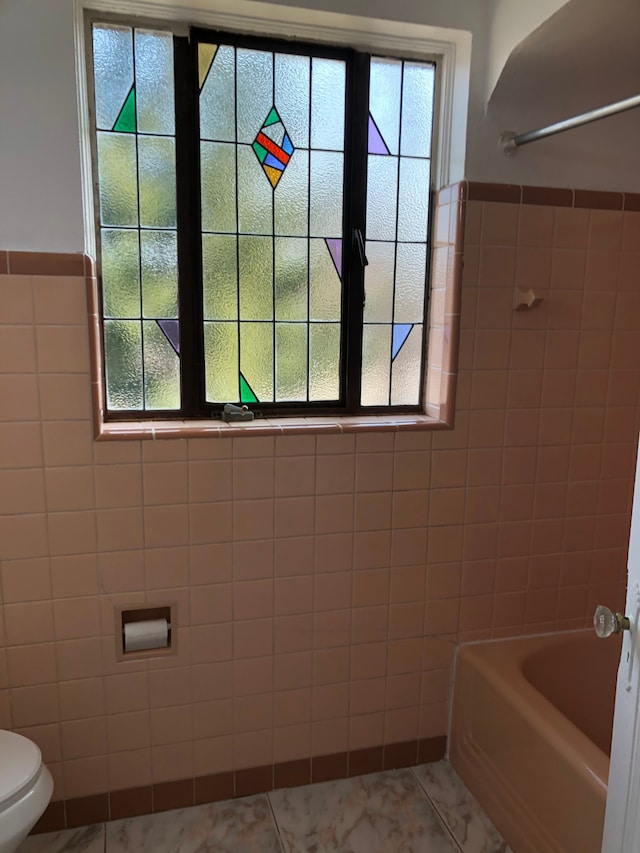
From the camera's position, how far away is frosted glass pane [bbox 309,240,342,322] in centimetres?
204

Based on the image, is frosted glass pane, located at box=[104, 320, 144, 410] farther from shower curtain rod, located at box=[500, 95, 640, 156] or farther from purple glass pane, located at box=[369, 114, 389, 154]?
shower curtain rod, located at box=[500, 95, 640, 156]

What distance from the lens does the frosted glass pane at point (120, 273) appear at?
6.10ft

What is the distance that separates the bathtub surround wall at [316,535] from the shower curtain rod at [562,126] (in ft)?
0.44

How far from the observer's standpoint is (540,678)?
215cm

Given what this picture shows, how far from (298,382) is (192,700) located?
40.1 inches

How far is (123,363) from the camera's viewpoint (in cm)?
193

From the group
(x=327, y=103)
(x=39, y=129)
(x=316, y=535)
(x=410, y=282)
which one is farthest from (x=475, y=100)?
(x=316, y=535)

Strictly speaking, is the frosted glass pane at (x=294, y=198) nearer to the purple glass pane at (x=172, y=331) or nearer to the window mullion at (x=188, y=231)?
the window mullion at (x=188, y=231)

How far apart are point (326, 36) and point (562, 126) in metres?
0.73

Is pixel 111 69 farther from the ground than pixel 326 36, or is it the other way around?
pixel 326 36

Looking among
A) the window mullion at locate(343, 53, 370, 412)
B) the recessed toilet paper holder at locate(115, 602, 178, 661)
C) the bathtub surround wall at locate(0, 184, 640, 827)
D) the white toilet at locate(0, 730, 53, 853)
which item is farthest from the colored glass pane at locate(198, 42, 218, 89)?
the white toilet at locate(0, 730, 53, 853)

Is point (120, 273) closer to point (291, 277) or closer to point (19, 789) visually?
point (291, 277)

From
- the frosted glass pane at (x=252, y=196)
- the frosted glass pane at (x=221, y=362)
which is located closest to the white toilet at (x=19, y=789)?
the frosted glass pane at (x=221, y=362)

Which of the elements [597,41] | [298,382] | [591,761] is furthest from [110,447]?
[597,41]
